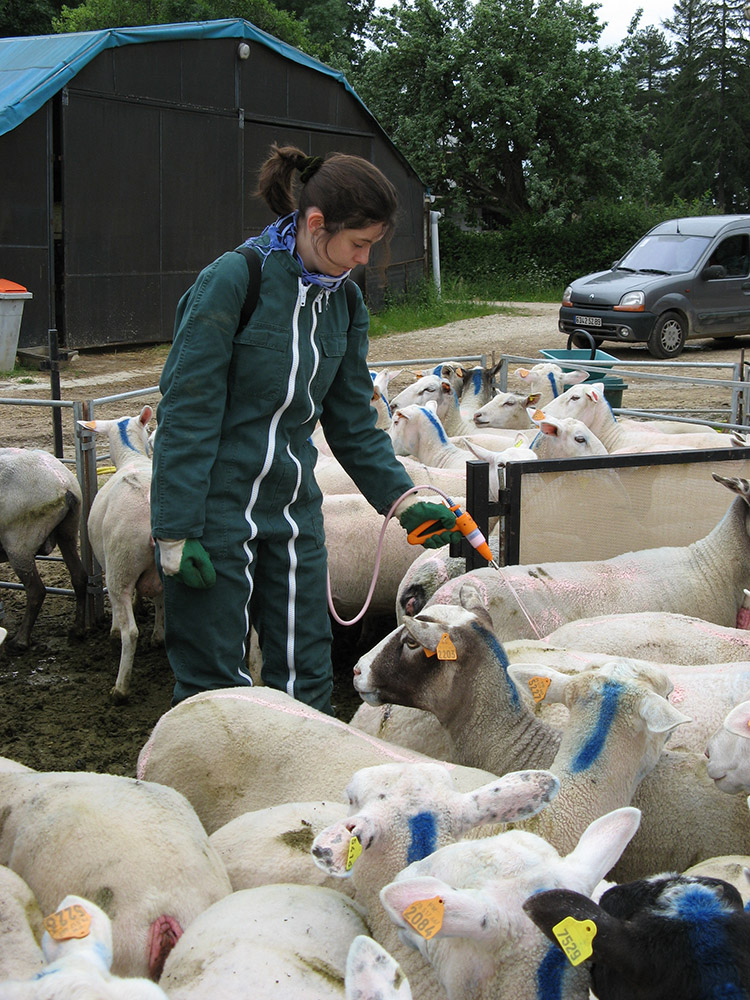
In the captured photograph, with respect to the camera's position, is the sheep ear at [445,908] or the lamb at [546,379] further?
the lamb at [546,379]

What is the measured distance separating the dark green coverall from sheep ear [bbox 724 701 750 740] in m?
1.28

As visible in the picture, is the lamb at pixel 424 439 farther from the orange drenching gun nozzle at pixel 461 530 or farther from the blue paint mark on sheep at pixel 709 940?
the blue paint mark on sheep at pixel 709 940

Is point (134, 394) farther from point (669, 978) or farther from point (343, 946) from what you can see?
point (669, 978)

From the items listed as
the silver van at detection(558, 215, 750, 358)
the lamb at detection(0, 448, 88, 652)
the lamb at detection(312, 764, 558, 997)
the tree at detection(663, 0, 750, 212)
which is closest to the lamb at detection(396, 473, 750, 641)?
the lamb at detection(312, 764, 558, 997)

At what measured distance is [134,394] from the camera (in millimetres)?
5949

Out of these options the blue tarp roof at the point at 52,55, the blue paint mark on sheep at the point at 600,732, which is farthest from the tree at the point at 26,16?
the blue paint mark on sheep at the point at 600,732

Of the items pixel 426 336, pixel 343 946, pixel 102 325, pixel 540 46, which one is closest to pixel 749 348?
pixel 426 336

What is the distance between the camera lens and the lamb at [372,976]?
5.06 ft

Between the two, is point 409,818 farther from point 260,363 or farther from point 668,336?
point 668,336

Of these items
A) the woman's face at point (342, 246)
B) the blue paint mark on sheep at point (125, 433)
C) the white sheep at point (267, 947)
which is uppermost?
the woman's face at point (342, 246)

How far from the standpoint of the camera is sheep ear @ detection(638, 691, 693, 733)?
7.77ft

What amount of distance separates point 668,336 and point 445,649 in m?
13.2

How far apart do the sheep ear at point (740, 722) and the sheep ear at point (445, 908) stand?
93 centimetres

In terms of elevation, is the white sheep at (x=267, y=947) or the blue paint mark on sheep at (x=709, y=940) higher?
the blue paint mark on sheep at (x=709, y=940)
